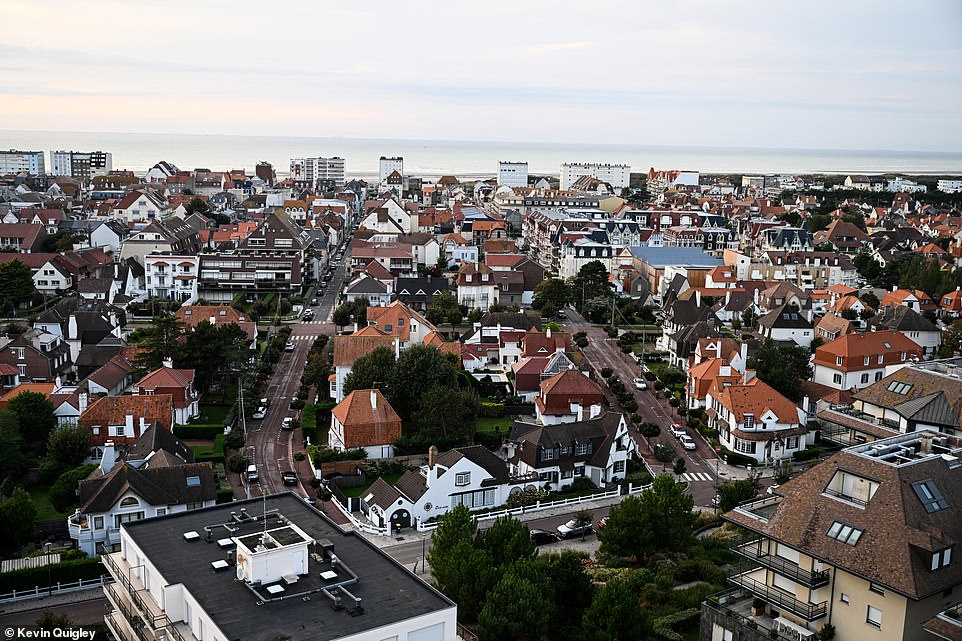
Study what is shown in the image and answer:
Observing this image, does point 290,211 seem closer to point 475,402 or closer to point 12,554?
point 475,402

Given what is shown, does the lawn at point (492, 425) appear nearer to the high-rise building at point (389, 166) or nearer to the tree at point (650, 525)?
the tree at point (650, 525)

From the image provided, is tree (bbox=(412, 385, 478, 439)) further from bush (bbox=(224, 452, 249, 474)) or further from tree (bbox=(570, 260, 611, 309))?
tree (bbox=(570, 260, 611, 309))

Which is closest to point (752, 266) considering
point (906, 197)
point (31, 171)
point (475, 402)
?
point (475, 402)

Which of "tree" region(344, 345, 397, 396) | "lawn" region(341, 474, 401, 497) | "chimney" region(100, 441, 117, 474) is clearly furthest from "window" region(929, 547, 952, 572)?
"chimney" region(100, 441, 117, 474)

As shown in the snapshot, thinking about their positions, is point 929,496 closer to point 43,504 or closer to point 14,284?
point 43,504

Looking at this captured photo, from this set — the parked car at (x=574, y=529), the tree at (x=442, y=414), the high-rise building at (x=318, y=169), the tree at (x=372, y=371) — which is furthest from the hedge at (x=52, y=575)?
the high-rise building at (x=318, y=169)

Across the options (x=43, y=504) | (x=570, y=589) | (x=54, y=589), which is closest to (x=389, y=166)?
(x=43, y=504)
